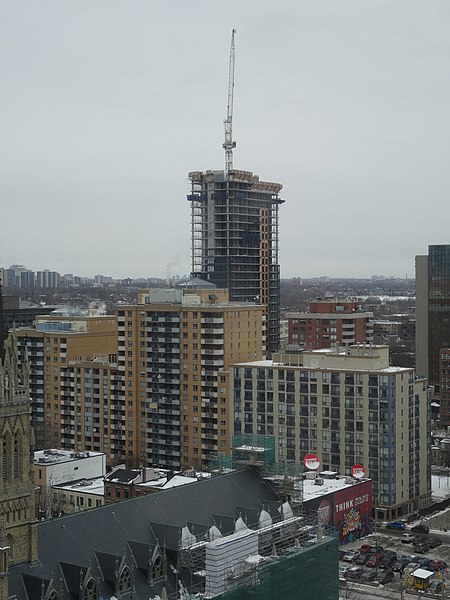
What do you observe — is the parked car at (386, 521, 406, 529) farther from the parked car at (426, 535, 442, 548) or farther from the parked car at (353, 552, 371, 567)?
the parked car at (353, 552, 371, 567)

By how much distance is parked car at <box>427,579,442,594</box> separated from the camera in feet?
277

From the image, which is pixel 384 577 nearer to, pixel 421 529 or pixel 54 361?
pixel 421 529

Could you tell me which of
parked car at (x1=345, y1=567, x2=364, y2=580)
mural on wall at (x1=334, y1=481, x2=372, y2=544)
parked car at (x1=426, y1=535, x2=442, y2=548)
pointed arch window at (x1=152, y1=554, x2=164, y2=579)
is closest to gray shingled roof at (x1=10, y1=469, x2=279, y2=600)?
pointed arch window at (x1=152, y1=554, x2=164, y2=579)

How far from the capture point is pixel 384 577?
88.4 m

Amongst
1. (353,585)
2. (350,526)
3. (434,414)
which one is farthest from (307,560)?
(434,414)

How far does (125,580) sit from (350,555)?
146 ft

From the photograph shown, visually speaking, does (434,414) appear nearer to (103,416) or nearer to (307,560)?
(103,416)

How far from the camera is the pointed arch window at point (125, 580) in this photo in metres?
56.8

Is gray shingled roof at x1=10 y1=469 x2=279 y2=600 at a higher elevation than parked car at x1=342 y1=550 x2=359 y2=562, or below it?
higher

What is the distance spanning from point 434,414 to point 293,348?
232 feet

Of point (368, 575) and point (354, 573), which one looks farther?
point (354, 573)

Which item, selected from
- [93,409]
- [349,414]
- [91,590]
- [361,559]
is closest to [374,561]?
[361,559]

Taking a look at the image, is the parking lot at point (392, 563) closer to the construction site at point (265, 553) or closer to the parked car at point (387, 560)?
the parked car at point (387, 560)

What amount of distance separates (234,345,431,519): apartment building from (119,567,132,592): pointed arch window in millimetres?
59205
